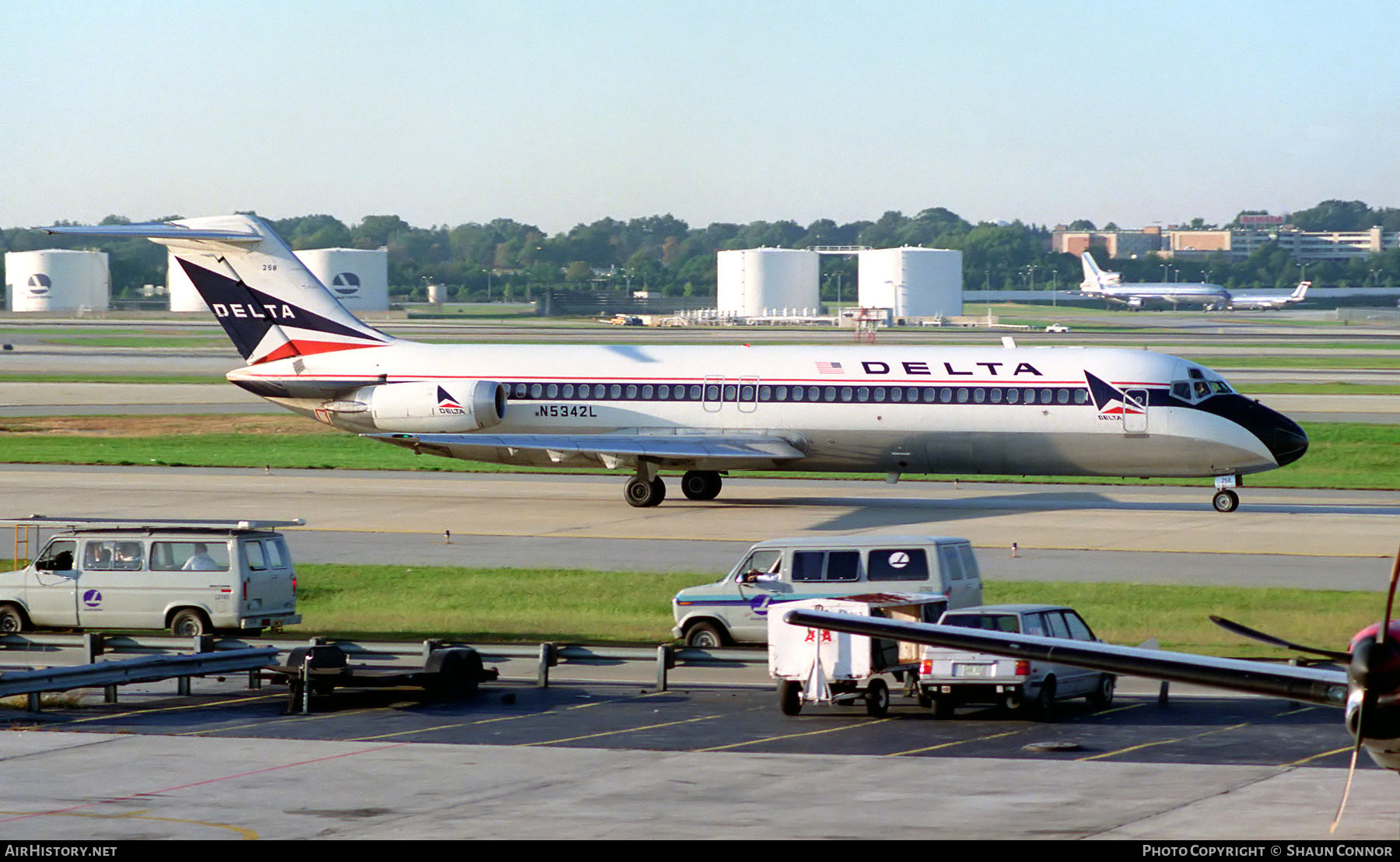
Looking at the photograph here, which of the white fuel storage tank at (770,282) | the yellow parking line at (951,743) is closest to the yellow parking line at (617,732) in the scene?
the yellow parking line at (951,743)

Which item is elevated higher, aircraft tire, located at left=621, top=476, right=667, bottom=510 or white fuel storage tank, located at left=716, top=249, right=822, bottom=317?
white fuel storage tank, located at left=716, top=249, right=822, bottom=317

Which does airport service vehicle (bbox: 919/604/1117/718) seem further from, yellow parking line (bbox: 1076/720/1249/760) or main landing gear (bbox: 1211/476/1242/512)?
main landing gear (bbox: 1211/476/1242/512)

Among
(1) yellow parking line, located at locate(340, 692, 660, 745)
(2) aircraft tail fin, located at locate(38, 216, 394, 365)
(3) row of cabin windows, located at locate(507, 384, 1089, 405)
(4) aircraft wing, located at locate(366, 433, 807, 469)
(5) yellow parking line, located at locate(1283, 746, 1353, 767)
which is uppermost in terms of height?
(2) aircraft tail fin, located at locate(38, 216, 394, 365)

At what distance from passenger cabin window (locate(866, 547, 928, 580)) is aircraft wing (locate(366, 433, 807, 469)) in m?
14.6

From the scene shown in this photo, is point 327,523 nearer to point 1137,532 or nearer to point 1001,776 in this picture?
point 1137,532

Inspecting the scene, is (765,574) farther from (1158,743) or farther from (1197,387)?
(1197,387)

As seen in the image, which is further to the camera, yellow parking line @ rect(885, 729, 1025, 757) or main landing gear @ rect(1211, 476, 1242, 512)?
main landing gear @ rect(1211, 476, 1242, 512)

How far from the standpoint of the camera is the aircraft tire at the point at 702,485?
41344 millimetres

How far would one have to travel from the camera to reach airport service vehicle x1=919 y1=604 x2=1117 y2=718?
19500 millimetres

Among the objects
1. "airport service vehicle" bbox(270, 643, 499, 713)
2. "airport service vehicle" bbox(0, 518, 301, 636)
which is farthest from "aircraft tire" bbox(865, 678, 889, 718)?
"airport service vehicle" bbox(0, 518, 301, 636)

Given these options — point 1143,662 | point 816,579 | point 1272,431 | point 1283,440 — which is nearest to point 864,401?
point 1272,431

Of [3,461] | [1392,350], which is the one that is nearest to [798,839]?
[3,461]

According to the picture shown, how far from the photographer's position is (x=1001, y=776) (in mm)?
16203

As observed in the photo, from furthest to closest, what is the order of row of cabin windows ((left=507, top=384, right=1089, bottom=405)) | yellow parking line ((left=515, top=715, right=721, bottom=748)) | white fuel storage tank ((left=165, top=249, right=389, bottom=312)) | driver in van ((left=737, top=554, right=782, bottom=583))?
white fuel storage tank ((left=165, top=249, right=389, bottom=312)), row of cabin windows ((left=507, top=384, right=1089, bottom=405)), driver in van ((left=737, top=554, right=782, bottom=583)), yellow parking line ((left=515, top=715, right=721, bottom=748))
